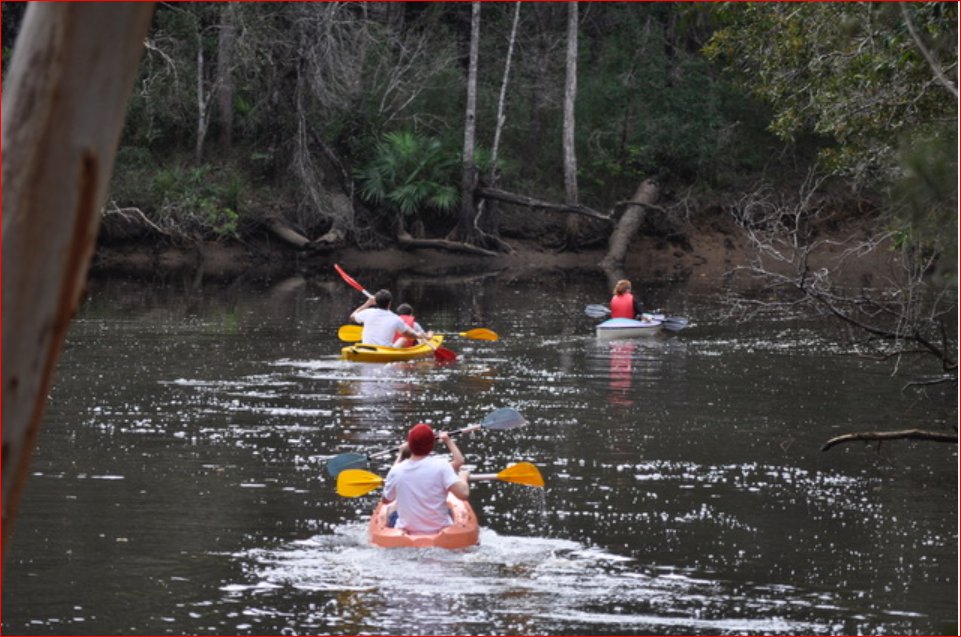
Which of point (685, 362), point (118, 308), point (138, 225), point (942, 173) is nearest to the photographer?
point (942, 173)

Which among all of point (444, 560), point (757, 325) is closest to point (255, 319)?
point (757, 325)

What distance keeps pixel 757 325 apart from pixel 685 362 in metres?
5.37

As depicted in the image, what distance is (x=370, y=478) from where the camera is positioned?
12289mm

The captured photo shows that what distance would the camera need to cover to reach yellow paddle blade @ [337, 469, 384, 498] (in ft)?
40.0

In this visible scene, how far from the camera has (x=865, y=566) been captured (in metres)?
10.8

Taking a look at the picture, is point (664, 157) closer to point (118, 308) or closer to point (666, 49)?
point (666, 49)

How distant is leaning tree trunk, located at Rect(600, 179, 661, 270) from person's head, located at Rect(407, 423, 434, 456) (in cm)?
3216

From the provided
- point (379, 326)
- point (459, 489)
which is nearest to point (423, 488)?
point (459, 489)

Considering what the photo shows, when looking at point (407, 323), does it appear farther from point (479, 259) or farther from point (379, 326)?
point (479, 259)

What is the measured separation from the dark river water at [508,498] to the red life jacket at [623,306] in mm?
1473

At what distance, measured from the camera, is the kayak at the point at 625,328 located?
25.5m

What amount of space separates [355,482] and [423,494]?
137 cm

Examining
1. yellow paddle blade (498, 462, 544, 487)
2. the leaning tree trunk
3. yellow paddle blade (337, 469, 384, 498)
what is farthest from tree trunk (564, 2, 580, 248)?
yellow paddle blade (337, 469, 384, 498)

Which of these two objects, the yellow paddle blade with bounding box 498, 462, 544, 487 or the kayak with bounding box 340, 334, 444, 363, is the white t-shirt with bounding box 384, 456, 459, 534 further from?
the kayak with bounding box 340, 334, 444, 363
